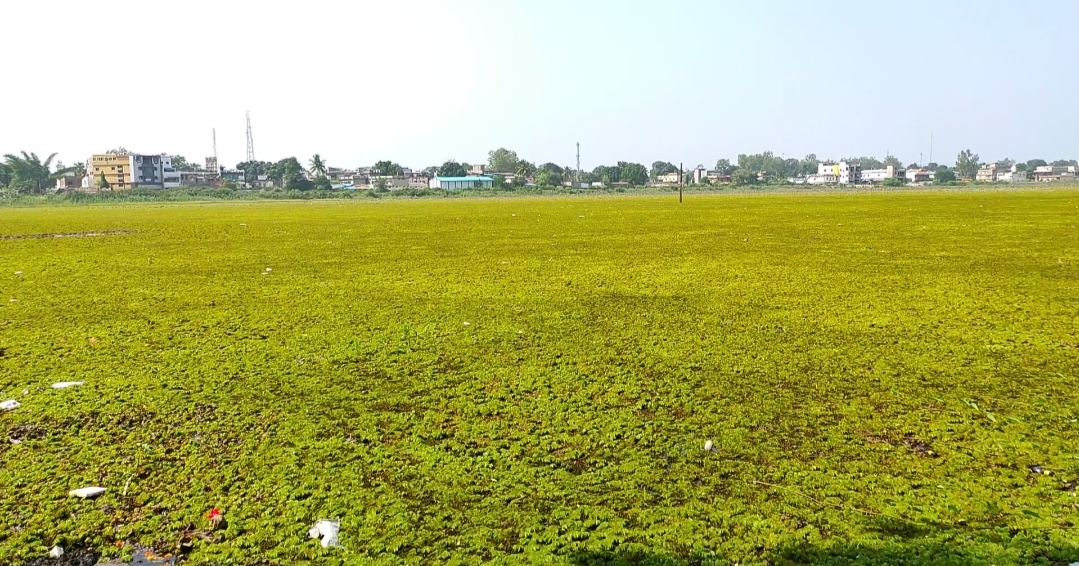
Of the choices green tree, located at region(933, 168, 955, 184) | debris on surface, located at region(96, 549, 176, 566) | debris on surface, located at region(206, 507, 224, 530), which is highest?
green tree, located at region(933, 168, 955, 184)

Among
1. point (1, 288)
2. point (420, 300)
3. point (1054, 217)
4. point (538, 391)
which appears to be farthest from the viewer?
point (1054, 217)

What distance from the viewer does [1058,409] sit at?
111 inches

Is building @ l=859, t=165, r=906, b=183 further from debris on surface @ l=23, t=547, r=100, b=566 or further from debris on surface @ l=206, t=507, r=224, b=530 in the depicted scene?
debris on surface @ l=23, t=547, r=100, b=566

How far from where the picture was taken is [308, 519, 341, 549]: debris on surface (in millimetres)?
1882

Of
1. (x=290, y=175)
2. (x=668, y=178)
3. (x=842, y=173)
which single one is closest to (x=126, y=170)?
(x=290, y=175)

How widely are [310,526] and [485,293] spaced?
3.90m

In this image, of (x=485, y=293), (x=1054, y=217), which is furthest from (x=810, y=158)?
(x=485, y=293)

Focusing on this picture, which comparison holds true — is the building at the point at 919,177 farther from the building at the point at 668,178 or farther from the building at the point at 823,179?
A: the building at the point at 668,178

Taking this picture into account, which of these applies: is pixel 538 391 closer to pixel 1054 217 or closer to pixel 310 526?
pixel 310 526

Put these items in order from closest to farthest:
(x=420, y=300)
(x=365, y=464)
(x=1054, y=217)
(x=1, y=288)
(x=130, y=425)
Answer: (x=365, y=464) < (x=130, y=425) < (x=420, y=300) < (x=1, y=288) < (x=1054, y=217)

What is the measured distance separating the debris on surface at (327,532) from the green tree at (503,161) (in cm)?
14240

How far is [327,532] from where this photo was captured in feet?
6.34

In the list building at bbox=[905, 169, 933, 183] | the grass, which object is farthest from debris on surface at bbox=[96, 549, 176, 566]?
building at bbox=[905, 169, 933, 183]

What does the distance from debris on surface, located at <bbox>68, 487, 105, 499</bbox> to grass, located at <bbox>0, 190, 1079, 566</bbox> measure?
0.11 feet
